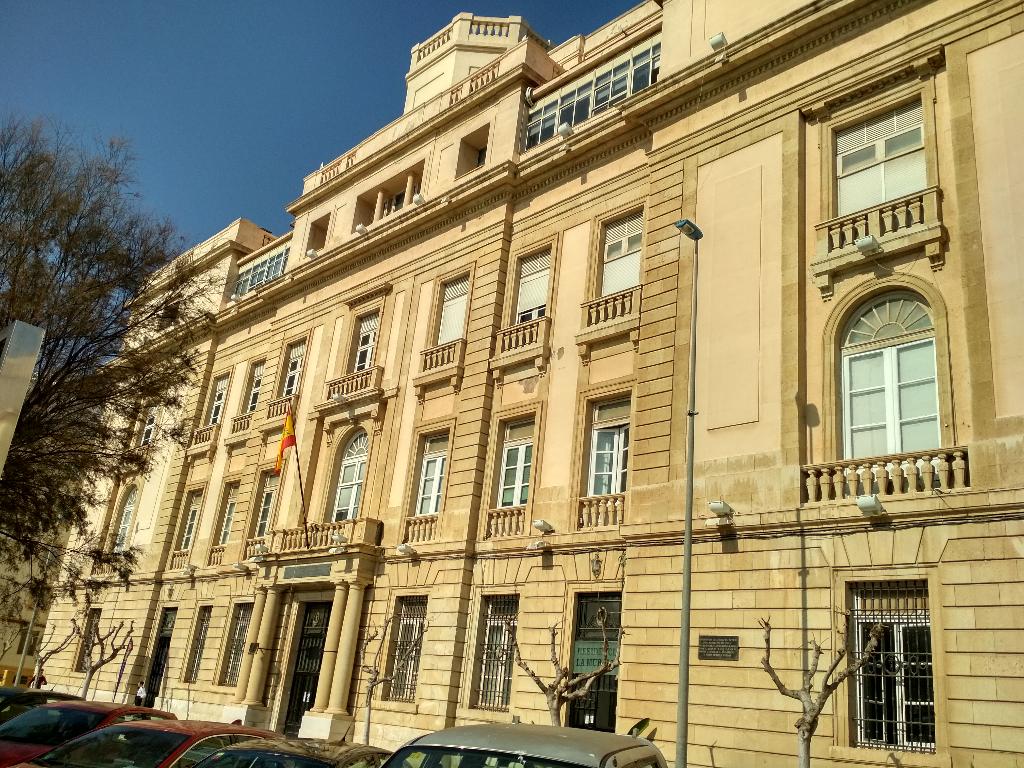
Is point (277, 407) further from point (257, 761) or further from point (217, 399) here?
point (257, 761)

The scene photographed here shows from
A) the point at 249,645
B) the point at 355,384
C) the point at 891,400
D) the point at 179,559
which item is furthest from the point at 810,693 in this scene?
the point at 179,559

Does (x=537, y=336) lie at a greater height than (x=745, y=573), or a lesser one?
greater

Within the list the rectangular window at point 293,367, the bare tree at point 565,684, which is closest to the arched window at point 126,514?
the rectangular window at point 293,367

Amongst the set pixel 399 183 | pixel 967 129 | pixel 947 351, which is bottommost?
pixel 947 351

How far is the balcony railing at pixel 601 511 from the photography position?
→ 1728 centimetres

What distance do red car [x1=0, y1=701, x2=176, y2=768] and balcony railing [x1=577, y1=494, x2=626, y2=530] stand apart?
29.5ft

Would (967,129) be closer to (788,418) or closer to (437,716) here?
(788,418)

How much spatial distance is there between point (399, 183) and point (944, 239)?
59.0 ft

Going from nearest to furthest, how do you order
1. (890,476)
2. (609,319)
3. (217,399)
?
(890,476)
(609,319)
(217,399)

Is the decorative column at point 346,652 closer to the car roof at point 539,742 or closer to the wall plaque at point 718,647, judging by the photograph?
the wall plaque at point 718,647

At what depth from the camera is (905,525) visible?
12844mm

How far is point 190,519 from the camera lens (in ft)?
105

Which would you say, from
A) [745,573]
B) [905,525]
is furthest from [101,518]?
[905,525]

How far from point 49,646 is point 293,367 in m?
17.7
